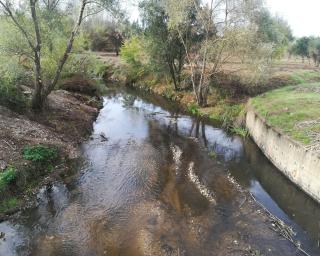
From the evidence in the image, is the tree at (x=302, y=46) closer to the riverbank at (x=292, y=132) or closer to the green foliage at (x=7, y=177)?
the riverbank at (x=292, y=132)

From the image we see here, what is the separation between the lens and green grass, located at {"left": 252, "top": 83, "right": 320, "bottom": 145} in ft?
54.5

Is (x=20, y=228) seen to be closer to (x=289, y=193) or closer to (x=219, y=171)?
(x=219, y=171)

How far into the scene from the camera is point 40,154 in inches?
607

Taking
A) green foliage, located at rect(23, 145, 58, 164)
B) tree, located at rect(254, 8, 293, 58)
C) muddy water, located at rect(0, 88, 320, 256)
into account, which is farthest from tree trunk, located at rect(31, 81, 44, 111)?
tree, located at rect(254, 8, 293, 58)

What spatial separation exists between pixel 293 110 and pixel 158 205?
1133 cm

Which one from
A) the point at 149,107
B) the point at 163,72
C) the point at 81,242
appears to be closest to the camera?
the point at 81,242

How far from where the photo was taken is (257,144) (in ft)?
70.0

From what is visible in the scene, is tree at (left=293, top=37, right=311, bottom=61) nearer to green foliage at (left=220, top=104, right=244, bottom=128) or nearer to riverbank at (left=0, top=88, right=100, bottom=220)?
green foliage at (left=220, top=104, right=244, bottom=128)

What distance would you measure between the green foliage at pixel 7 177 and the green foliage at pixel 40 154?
1339mm

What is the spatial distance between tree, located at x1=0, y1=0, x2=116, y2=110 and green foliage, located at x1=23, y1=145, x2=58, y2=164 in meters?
5.16

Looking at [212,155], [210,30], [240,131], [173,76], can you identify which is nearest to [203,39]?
[210,30]

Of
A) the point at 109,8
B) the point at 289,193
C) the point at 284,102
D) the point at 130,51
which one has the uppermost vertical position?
the point at 109,8

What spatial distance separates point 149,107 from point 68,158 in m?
15.3

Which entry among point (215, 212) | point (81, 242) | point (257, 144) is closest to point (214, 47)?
point (257, 144)
